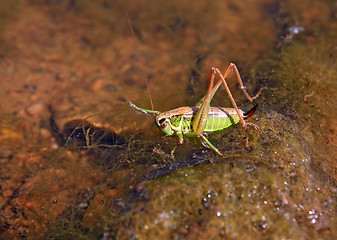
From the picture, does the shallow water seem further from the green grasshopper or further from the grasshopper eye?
the grasshopper eye

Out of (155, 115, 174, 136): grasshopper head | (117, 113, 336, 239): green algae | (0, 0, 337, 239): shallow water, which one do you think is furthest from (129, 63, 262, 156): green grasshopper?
(117, 113, 336, 239): green algae

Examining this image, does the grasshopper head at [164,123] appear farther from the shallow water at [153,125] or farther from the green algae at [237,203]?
the green algae at [237,203]

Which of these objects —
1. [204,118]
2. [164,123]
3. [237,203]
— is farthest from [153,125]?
[237,203]

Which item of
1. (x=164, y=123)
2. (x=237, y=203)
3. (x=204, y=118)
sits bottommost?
(x=237, y=203)

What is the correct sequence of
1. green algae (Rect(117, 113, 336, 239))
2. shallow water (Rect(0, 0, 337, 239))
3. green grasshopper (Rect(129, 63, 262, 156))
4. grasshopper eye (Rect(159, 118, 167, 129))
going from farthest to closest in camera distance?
1. grasshopper eye (Rect(159, 118, 167, 129))
2. green grasshopper (Rect(129, 63, 262, 156))
3. shallow water (Rect(0, 0, 337, 239))
4. green algae (Rect(117, 113, 336, 239))

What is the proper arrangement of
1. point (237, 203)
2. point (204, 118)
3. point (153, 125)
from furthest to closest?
point (153, 125)
point (204, 118)
point (237, 203)

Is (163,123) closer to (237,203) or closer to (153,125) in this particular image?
(153,125)

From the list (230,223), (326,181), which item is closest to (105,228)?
(230,223)

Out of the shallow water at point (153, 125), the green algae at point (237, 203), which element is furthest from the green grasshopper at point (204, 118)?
the green algae at point (237, 203)
